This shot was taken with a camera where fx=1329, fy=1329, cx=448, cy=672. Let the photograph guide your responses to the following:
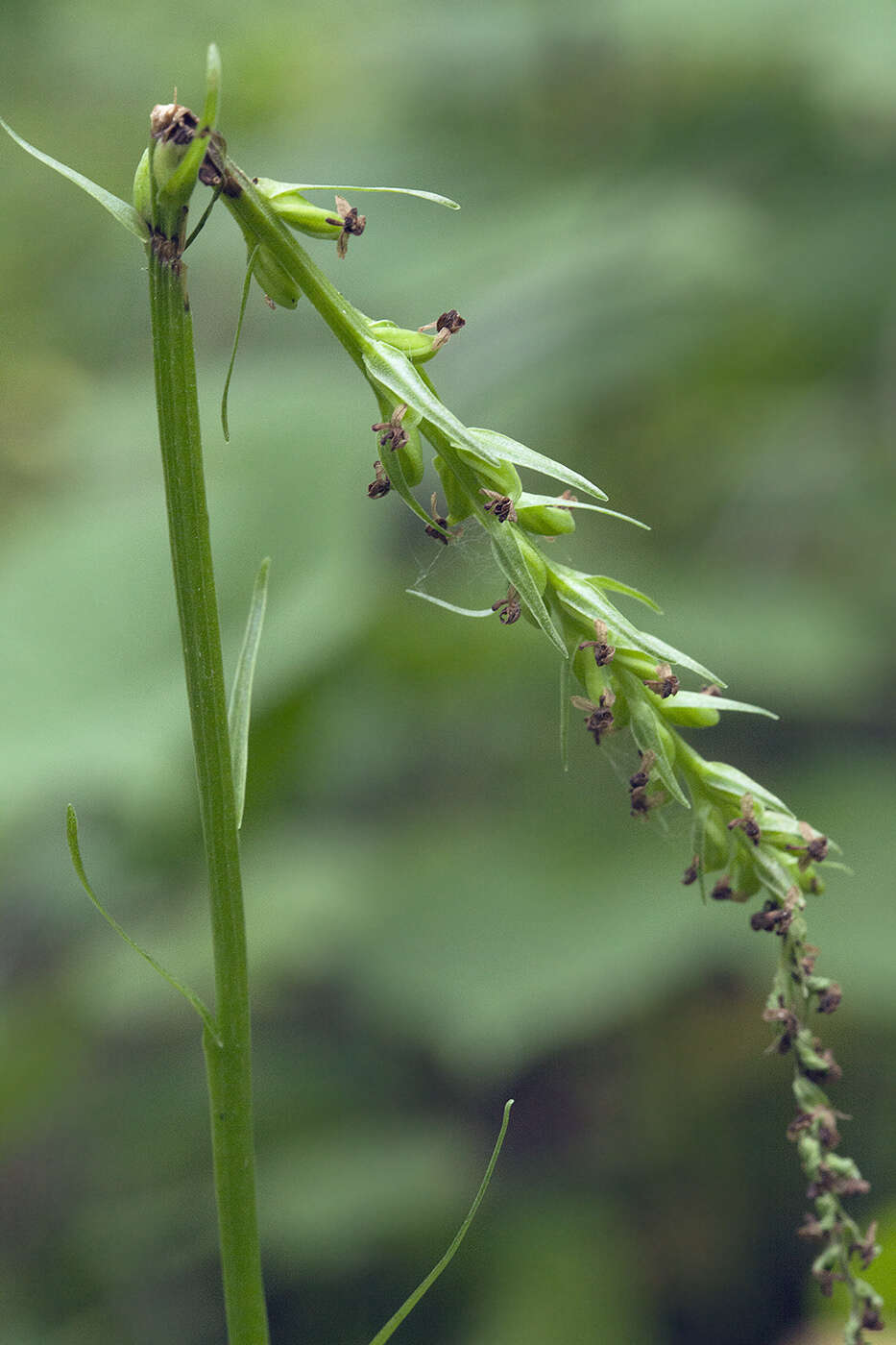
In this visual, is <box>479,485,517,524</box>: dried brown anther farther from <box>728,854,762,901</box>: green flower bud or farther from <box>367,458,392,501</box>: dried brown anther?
<box>728,854,762,901</box>: green flower bud

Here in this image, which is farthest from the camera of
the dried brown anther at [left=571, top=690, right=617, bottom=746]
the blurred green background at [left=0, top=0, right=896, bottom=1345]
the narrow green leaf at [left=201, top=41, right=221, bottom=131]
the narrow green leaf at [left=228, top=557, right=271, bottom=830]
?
the blurred green background at [left=0, top=0, right=896, bottom=1345]

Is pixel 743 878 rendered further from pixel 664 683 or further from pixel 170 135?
pixel 170 135

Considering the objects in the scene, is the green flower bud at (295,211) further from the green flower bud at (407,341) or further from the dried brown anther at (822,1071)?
the dried brown anther at (822,1071)

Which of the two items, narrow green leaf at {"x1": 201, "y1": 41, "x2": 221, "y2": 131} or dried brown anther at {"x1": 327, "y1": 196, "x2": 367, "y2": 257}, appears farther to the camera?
dried brown anther at {"x1": 327, "y1": 196, "x2": 367, "y2": 257}

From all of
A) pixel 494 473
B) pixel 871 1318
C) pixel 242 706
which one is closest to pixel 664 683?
pixel 494 473

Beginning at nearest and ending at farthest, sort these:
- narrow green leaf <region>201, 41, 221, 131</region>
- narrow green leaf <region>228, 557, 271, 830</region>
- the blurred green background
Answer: narrow green leaf <region>201, 41, 221, 131</region>, narrow green leaf <region>228, 557, 271, 830</region>, the blurred green background

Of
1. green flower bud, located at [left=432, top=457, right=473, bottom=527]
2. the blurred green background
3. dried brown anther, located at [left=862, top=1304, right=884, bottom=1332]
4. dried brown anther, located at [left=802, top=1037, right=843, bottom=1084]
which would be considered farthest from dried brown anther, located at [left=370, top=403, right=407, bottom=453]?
the blurred green background

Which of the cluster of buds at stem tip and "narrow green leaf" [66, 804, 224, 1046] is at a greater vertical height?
the cluster of buds at stem tip
